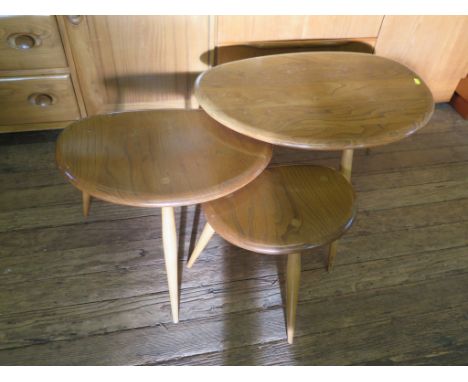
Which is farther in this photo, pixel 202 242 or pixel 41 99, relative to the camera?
pixel 41 99

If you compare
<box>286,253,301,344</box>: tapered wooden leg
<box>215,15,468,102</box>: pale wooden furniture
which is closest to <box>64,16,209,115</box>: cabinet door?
<box>215,15,468,102</box>: pale wooden furniture

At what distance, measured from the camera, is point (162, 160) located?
2.92 feet

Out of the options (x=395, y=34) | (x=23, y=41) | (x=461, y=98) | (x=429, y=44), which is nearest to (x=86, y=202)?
(x=23, y=41)

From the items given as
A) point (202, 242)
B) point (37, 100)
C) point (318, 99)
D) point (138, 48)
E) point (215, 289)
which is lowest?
point (215, 289)

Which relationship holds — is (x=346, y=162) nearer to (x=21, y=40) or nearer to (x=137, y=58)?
(x=137, y=58)

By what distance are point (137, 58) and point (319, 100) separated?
2.54 feet

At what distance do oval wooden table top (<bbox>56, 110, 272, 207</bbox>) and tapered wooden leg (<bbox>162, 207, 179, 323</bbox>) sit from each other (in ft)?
0.38

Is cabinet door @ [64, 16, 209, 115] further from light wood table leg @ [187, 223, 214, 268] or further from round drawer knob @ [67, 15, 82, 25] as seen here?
light wood table leg @ [187, 223, 214, 268]

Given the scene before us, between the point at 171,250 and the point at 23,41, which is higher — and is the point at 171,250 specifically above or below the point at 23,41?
below

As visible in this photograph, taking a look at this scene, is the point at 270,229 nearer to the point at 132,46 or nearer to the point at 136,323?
the point at 136,323

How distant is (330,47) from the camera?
1522 mm

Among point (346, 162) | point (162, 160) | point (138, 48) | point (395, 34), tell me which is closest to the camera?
point (162, 160)

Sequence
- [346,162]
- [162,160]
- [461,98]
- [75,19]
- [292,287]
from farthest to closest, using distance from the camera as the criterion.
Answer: [461,98] → [75,19] → [346,162] → [292,287] → [162,160]
